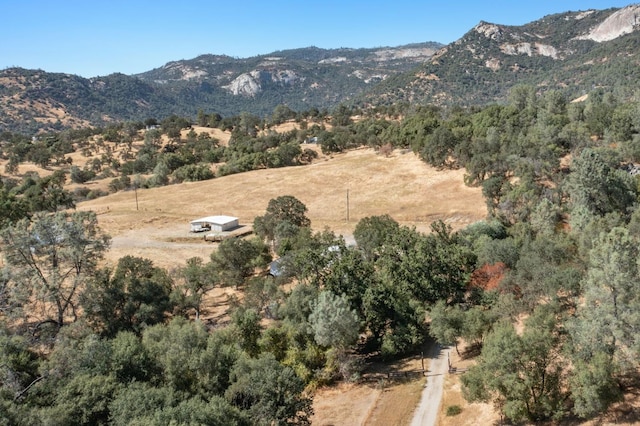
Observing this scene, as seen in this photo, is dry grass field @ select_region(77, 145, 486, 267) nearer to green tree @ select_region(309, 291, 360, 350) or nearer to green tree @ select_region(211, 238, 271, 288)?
green tree @ select_region(211, 238, 271, 288)

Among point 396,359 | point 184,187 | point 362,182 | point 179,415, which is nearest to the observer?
point 179,415

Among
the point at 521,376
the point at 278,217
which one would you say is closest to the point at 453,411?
the point at 521,376

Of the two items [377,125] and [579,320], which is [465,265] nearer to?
[579,320]

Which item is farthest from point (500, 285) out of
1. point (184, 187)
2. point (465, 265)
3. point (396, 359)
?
point (184, 187)

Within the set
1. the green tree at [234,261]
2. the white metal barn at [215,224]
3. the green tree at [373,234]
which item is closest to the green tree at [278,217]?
the green tree at [234,261]

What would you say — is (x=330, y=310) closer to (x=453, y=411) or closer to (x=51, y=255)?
(x=453, y=411)

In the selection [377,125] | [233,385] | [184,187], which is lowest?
[233,385]

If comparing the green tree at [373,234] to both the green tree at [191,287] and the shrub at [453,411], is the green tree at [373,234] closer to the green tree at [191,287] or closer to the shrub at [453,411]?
the green tree at [191,287]
